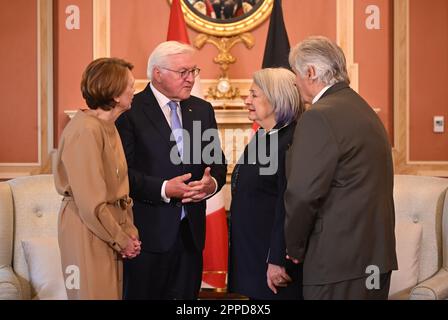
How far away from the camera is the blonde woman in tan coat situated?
99.7 inches

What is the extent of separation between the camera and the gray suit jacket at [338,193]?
238 centimetres

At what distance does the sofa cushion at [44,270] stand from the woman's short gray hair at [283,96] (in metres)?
1.51

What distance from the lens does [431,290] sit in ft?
11.2

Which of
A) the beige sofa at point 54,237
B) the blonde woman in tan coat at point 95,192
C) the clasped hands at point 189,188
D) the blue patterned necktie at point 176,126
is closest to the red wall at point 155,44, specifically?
the beige sofa at point 54,237

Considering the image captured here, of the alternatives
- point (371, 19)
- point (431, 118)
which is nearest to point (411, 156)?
point (431, 118)

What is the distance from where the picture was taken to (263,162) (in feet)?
9.34

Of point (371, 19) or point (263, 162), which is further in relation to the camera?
point (371, 19)

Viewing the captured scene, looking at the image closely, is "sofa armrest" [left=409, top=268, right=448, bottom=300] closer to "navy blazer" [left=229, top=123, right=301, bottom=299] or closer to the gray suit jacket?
"navy blazer" [left=229, top=123, right=301, bottom=299]

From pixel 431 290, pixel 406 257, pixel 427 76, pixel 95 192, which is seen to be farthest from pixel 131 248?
pixel 427 76

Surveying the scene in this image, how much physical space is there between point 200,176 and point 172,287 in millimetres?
544

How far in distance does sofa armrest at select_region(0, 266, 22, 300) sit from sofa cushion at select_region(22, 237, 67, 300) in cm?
11

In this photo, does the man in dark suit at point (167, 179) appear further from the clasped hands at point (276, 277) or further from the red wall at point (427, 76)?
the red wall at point (427, 76)

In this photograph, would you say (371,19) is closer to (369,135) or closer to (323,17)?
(323,17)

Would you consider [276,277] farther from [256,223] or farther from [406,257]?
→ [406,257]
